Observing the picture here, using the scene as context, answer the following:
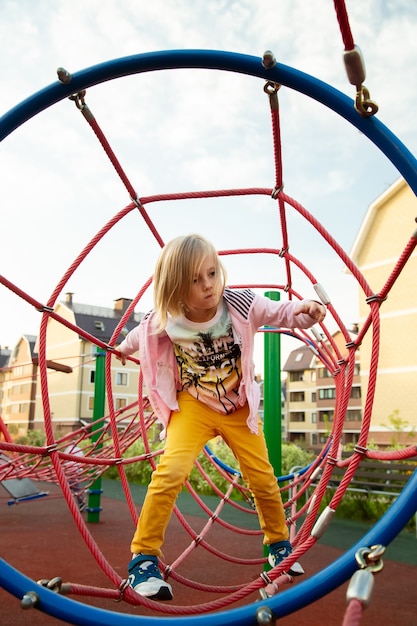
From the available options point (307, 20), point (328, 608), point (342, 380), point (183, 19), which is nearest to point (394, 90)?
point (307, 20)

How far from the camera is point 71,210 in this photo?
2.72m

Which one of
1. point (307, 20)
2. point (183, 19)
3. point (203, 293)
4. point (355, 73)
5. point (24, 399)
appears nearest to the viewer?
point (355, 73)

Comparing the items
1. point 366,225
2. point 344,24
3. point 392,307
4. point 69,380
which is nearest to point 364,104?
point 344,24

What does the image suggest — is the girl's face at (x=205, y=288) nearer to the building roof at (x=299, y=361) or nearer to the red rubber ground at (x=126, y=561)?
the red rubber ground at (x=126, y=561)

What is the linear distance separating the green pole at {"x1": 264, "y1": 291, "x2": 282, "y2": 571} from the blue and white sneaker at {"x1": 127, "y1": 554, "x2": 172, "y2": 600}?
5.28ft

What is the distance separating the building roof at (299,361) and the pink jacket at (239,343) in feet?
103

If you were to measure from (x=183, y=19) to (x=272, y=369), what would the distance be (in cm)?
191

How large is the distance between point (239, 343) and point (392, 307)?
8.77m

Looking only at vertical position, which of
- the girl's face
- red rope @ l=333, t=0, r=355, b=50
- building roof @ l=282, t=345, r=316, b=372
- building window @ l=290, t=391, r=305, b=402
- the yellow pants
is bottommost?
the yellow pants

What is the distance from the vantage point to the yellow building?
9438mm

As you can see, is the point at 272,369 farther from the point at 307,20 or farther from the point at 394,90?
the point at 307,20

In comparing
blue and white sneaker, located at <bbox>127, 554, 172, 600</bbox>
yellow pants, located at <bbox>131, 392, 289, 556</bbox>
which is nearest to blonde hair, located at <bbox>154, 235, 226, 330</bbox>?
yellow pants, located at <bbox>131, 392, 289, 556</bbox>

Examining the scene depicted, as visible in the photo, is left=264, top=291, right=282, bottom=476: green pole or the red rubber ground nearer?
the red rubber ground

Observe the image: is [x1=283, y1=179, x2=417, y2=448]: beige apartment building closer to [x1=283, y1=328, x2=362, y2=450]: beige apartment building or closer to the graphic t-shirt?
the graphic t-shirt
